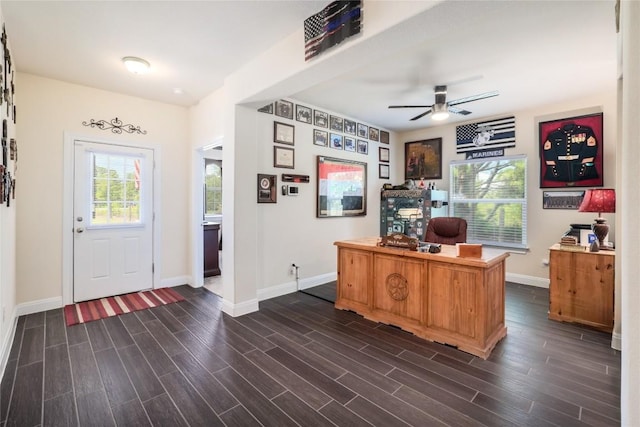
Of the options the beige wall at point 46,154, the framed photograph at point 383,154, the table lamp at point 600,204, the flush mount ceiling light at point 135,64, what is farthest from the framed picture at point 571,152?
the beige wall at point 46,154

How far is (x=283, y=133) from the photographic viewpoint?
415 cm

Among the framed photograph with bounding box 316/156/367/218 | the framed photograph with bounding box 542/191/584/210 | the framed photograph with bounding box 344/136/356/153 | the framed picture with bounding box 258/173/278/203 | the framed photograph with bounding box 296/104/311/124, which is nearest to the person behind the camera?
the framed picture with bounding box 258/173/278/203

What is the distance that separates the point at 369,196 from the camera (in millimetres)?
5480

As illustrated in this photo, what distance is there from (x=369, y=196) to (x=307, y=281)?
6.48 feet

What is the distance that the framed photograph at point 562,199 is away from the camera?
4164 mm

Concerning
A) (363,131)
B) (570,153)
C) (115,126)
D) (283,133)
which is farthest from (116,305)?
(570,153)

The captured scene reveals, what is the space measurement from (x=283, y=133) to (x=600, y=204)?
3.65 m

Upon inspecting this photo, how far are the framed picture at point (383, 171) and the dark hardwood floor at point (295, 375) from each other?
10.5ft

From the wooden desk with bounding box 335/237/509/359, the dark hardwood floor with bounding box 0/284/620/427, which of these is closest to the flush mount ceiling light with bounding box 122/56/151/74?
the dark hardwood floor with bounding box 0/284/620/427

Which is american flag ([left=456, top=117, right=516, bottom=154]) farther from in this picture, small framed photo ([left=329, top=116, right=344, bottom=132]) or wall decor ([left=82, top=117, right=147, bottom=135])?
wall decor ([left=82, top=117, right=147, bottom=135])

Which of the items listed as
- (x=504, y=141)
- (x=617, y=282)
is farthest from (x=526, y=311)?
(x=504, y=141)

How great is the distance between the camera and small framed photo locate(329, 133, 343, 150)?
4782 mm

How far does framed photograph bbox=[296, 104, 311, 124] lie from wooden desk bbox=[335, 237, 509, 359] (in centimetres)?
202

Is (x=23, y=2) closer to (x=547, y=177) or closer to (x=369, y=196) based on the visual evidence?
(x=369, y=196)
